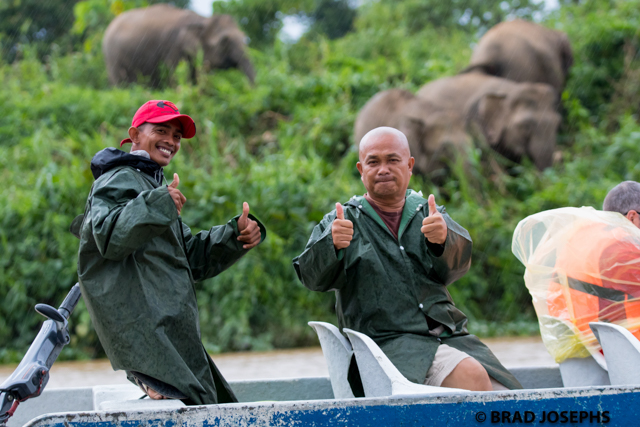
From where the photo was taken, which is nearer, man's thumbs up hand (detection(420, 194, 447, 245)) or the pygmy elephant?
man's thumbs up hand (detection(420, 194, 447, 245))

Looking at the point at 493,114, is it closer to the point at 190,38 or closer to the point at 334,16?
the point at 190,38

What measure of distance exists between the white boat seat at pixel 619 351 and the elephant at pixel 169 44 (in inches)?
452

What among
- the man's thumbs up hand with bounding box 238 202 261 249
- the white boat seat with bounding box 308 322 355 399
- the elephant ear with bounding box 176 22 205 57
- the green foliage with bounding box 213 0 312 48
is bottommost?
the white boat seat with bounding box 308 322 355 399

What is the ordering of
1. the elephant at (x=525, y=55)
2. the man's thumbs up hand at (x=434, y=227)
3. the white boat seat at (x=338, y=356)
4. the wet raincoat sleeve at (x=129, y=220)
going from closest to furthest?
the wet raincoat sleeve at (x=129, y=220) < the man's thumbs up hand at (x=434, y=227) < the white boat seat at (x=338, y=356) < the elephant at (x=525, y=55)

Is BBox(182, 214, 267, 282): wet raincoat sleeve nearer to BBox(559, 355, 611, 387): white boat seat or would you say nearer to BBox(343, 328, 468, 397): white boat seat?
BBox(343, 328, 468, 397): white boat seat

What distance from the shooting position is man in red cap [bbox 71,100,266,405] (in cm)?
229

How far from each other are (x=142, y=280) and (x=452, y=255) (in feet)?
3.83

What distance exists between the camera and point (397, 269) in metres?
2.80

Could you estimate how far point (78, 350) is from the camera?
23.8 feet

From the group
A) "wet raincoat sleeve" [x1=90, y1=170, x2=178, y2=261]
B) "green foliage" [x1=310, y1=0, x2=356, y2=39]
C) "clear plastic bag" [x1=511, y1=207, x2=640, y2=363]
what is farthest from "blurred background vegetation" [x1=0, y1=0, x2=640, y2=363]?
"green foliage" [x1=310, y1=0, x2=356, y2=39]

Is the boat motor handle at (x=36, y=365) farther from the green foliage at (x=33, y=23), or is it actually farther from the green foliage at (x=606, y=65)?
the green foliage at (x=33, y=23)

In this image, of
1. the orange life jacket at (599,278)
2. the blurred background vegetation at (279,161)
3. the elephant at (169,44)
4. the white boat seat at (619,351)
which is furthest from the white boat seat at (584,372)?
the elephant at (169,44)

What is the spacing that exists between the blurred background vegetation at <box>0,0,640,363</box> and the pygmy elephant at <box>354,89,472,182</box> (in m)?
0.28

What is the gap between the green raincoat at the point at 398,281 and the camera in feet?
8.77
